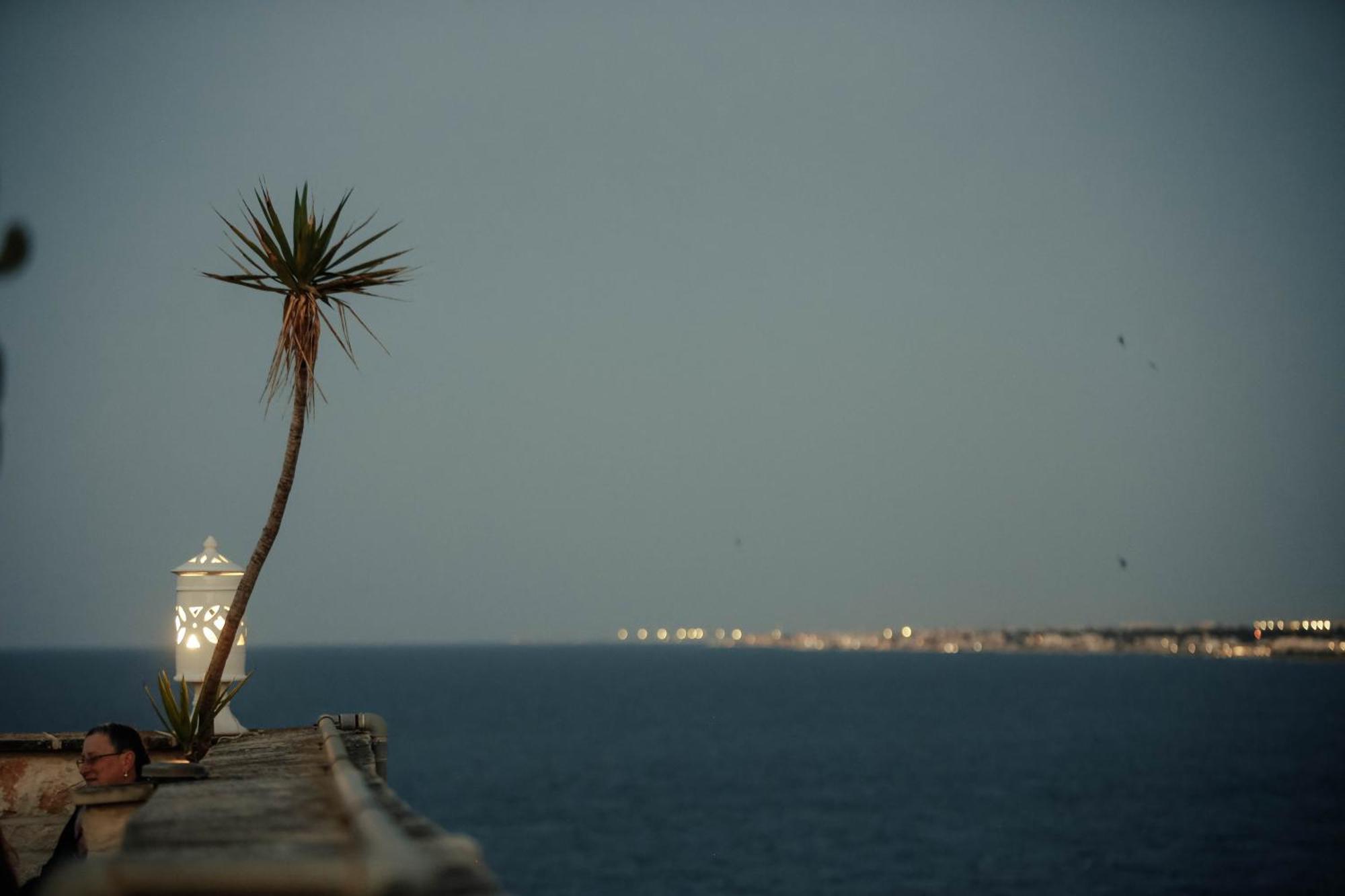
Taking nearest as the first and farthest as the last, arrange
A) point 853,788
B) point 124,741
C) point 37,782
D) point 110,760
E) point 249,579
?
point 110,760 → point 124,741 → point 37,782 → point 249,579 → point 853,788

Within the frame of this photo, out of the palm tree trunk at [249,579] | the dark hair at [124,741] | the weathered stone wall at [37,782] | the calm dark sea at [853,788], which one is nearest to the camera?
the dark hair at [124,741]

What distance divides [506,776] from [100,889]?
87107 millimetres

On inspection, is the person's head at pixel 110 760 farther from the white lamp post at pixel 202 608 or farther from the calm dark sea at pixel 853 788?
the calm dark sea at pixel 853 788

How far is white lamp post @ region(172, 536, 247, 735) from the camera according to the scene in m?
12.5

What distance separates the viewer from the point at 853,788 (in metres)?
84.8

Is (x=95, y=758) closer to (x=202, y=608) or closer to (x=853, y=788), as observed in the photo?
(x=202, y=608)

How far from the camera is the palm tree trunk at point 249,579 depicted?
450 inches

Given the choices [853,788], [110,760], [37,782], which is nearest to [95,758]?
[110,760]

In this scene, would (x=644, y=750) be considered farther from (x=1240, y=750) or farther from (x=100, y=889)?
(x=100, y=889)

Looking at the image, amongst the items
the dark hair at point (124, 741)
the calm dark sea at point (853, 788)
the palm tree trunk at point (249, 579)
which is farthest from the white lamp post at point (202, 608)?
the calm dark sea at point (853, 788)

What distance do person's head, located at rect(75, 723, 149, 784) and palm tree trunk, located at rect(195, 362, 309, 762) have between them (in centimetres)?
355

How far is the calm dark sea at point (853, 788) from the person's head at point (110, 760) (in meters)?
50.4

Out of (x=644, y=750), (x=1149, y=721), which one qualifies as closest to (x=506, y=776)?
(x=644, y=750)

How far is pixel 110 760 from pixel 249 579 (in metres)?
4.99
